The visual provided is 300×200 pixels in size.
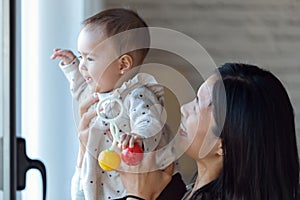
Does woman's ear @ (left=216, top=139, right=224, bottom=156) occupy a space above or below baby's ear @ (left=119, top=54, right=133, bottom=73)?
below

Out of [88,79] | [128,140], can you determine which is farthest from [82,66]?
[128,140]

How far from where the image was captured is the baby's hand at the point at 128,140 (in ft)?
3.03

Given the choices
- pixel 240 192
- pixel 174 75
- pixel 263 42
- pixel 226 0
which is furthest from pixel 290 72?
pixel 240 192

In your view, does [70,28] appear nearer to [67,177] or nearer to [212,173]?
[67,177]

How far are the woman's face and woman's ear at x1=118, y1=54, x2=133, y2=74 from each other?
0.15 metres

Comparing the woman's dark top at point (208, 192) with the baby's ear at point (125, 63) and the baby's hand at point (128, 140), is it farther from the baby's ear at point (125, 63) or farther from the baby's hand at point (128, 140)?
the baby's ear at point (125, 63)

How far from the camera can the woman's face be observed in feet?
3.09

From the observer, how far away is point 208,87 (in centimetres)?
96

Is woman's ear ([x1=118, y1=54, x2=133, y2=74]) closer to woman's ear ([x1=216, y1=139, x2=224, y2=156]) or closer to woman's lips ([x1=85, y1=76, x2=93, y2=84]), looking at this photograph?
woman's lips ([x1=85, y1=76, x2=93, y2=84])

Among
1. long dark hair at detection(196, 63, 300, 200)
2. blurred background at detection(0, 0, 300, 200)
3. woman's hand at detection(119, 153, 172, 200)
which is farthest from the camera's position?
blurred background at detection(0, 0, 300, 200)

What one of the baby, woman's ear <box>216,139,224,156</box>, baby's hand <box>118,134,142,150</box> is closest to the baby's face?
the baby

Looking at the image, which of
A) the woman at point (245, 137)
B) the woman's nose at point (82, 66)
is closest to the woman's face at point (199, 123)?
the woman at point (245, 137)

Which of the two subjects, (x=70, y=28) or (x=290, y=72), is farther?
(x=290, y=72)

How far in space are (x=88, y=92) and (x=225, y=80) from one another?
0.30 metres
